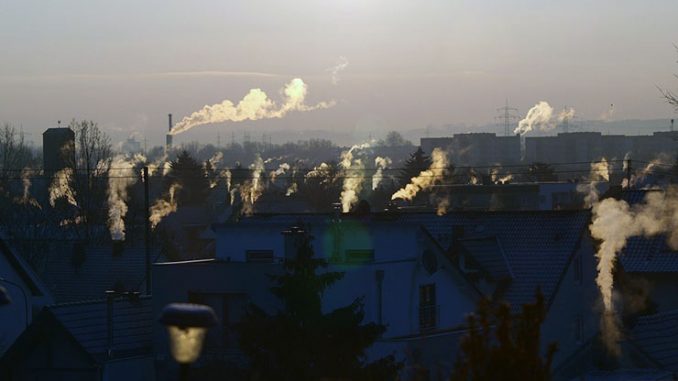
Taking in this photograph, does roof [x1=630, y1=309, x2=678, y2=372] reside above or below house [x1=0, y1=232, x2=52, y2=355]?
below

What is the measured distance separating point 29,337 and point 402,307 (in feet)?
31.5

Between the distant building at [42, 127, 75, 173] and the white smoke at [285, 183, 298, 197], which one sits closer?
the distant building at [42, 127, 75, 173]

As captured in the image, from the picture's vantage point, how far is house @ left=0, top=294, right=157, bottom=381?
110 ft

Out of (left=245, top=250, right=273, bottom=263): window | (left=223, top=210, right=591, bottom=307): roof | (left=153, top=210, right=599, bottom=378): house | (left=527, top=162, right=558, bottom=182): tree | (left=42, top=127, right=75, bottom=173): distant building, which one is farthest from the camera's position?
(left=527, top=162, right=558, bottom=182): tree

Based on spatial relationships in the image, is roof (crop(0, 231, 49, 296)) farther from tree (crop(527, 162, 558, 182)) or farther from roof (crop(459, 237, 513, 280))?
tree (crop(527, 162, 558, 182))

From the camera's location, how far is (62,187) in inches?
3777

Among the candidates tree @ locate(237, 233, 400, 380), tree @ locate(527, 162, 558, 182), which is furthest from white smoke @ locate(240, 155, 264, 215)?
tree @ locate(237, 233, 400, 380)

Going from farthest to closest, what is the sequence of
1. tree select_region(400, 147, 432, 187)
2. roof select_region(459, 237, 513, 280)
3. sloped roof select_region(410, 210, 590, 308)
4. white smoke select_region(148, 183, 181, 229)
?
1. tree select_region(400, 147, 432, 187)
2. white smoke select_region(148, 183, 181, 229)
3. roof select_region(459, 237, 513, 280)
4. sloped roof select_region(410, 210, 590, 308)

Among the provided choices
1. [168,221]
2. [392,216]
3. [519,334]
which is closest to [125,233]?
[168,221]

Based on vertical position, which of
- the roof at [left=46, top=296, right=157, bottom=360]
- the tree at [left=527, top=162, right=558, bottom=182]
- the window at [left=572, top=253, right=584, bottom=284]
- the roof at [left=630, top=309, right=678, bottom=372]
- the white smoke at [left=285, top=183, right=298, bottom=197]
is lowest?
the roof at [left=630, top=309, right=678, bottom=372]

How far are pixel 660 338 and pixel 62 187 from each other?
209ft

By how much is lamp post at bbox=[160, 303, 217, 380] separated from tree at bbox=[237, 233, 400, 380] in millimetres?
13481

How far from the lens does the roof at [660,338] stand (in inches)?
1479

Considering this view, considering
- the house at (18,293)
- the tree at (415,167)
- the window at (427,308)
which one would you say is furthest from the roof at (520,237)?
the tree at (415,167)
